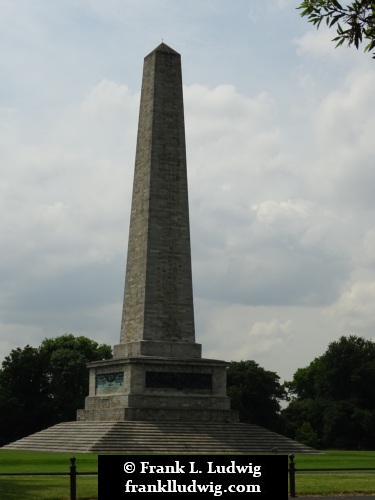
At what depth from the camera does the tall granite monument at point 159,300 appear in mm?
49375

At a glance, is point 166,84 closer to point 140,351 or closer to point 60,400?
point 140,351

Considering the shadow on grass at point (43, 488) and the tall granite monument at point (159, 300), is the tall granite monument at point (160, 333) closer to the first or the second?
the tall granite monument at point (159, 300)

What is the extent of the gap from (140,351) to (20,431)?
2387 centimetres

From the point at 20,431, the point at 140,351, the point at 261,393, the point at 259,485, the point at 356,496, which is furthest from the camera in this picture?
the point at 261,393

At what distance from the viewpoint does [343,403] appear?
79625 mm

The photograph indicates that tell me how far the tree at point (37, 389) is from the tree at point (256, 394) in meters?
13.4

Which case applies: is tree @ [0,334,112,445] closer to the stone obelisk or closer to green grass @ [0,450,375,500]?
the stone obelisk

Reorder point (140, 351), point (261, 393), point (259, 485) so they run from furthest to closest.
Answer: point (261, 393)
point (140, 351)
point (259, 485)

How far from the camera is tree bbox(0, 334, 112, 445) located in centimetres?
7000

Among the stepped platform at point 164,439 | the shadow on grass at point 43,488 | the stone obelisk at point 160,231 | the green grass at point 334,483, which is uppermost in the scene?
the stone obelisk at point 160,231

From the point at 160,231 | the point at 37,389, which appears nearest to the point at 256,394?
the point at 37,389

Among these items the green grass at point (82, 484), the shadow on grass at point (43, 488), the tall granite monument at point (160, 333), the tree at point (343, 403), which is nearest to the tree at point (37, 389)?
the tall granite monument at point (160, 333)

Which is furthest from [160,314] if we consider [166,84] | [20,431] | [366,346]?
[366,346]

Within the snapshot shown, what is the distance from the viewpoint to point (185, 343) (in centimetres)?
5134
